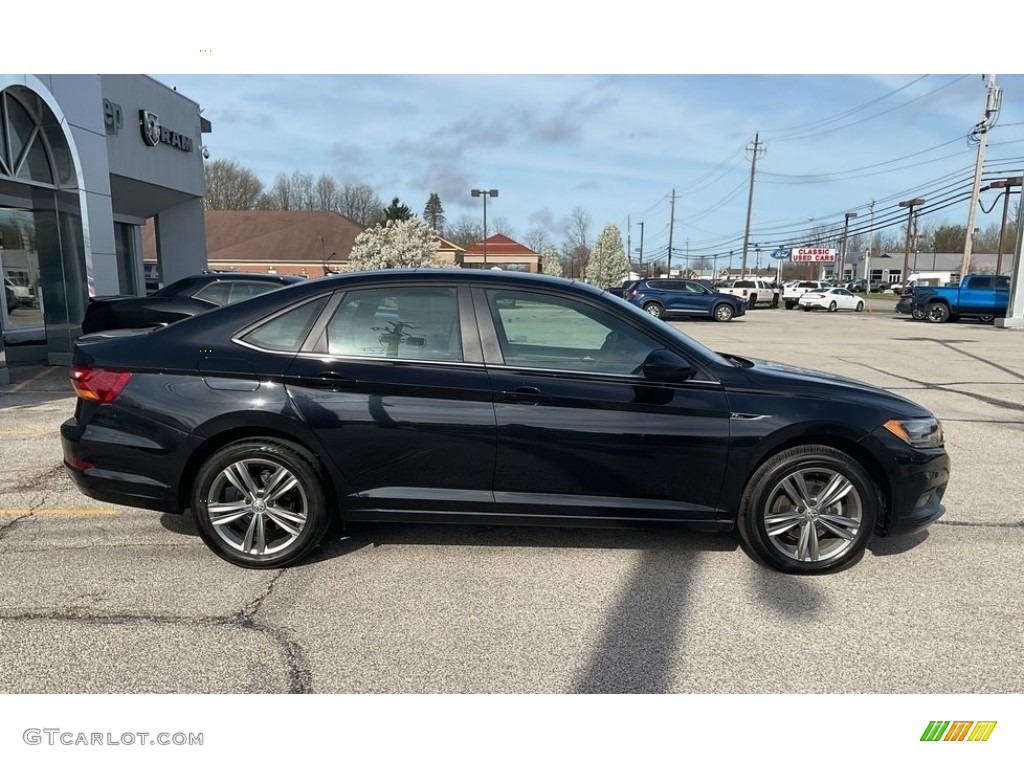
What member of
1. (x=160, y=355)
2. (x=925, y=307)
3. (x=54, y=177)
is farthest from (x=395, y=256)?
(x=160, y=355)

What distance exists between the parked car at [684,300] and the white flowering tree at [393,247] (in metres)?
23.1

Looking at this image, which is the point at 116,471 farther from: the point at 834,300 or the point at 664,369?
the point at 834,300

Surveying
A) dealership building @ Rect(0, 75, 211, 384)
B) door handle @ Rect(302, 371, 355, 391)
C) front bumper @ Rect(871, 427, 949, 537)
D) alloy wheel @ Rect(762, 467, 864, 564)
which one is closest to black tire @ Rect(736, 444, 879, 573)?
alloy wheel @ Rect(762, 467, 864, 564)

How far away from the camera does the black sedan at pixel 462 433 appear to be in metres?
3.43

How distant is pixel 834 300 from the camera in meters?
38.9

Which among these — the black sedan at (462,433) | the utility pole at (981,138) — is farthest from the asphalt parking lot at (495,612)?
the utility pole at (981,138)

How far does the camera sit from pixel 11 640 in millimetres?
2863

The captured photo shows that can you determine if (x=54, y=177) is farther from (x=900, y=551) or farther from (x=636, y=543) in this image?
(x=900, y=551)

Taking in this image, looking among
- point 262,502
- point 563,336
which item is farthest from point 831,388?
point 262,502

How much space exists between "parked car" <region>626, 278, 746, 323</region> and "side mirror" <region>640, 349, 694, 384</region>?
2355 centimetres

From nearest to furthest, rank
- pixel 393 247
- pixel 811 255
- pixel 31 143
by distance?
pixel 31 143 → pixel 393 247 → pixel 811 255

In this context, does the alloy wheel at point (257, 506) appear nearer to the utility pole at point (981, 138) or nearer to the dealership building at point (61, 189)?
the dealership building at point (61, 189)

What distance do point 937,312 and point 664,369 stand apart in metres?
29.0

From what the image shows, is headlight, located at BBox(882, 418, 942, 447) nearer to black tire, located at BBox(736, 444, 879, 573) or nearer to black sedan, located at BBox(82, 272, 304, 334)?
black tire, located at BBox(736, 444, 879, 573)
